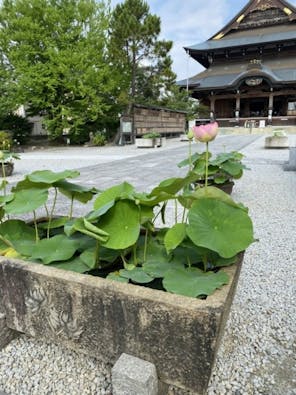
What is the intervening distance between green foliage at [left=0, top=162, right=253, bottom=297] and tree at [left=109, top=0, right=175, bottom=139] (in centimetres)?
1330

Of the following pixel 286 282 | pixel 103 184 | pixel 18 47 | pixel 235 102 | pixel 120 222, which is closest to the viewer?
pixel 120 222

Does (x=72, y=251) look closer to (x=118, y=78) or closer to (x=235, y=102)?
(x=118, y=78)

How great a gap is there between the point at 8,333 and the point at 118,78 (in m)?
15.7

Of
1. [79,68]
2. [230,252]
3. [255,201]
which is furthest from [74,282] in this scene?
[79,68]

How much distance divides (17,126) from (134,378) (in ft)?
54.0

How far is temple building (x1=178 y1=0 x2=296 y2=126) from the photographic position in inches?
813

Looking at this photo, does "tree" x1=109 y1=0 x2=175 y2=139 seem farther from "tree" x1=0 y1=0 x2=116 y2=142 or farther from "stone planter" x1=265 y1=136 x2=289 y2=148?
"stone planter" x1=265 y1=136 x2=289 y2=148

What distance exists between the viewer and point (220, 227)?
108 centimetres

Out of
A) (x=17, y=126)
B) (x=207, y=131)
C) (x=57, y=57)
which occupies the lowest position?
(x=207, y=131)

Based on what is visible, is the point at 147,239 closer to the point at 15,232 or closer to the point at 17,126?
the point at 15,232

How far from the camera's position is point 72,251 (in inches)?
48.9

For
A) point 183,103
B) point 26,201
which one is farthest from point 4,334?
point 183,103

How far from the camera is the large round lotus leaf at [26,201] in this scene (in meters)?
1.23

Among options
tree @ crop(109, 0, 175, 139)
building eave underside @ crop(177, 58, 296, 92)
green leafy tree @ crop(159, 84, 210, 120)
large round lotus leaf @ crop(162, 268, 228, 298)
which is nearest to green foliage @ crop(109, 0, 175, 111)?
tree @ crop(109, 0, 175, 139)
